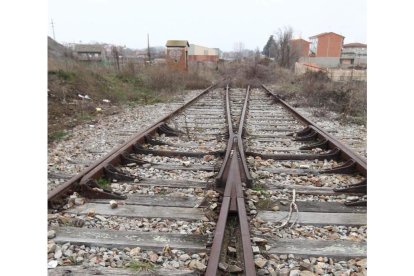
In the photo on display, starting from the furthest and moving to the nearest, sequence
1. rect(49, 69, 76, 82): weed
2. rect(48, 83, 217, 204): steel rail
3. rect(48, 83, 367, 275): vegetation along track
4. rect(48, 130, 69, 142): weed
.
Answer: rect(49, 69, 76, 82): weed, rect(48, 130, 69, 142): weed, rect(48, 83, 217, 204): steel rail, rect(48, 83, 367, 275): vegetation along track

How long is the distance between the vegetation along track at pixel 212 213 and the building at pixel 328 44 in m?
64.9

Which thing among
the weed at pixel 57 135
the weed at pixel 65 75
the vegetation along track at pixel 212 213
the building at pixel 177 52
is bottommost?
the vegetation along track at pixel 212 213

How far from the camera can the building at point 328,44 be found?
6444 centimetres

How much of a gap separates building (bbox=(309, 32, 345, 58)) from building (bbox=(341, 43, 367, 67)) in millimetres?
1781

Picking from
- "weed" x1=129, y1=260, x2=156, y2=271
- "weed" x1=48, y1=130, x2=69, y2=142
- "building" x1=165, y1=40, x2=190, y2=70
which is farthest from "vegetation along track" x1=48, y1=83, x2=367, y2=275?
"building" x1=165, y1=40, x2=190, y2=70

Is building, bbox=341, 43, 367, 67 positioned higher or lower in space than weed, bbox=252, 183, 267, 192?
higher

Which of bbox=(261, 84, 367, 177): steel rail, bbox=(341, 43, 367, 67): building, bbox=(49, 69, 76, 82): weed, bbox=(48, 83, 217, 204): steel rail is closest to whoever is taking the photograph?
bbox=(48, 83, 217, 204): steel rail

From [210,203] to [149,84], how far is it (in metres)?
11.7

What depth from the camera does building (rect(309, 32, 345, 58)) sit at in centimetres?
6444

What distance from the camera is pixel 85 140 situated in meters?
5.82

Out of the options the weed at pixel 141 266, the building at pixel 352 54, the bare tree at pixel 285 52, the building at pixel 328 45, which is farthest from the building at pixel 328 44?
the weed at pixel 141 266

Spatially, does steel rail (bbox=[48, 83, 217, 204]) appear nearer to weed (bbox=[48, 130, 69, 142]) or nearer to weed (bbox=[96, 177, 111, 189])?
weed (bbox=[96, 177, 111, 189])

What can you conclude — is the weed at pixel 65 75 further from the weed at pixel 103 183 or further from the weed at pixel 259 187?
the weed at pixel 259 187
